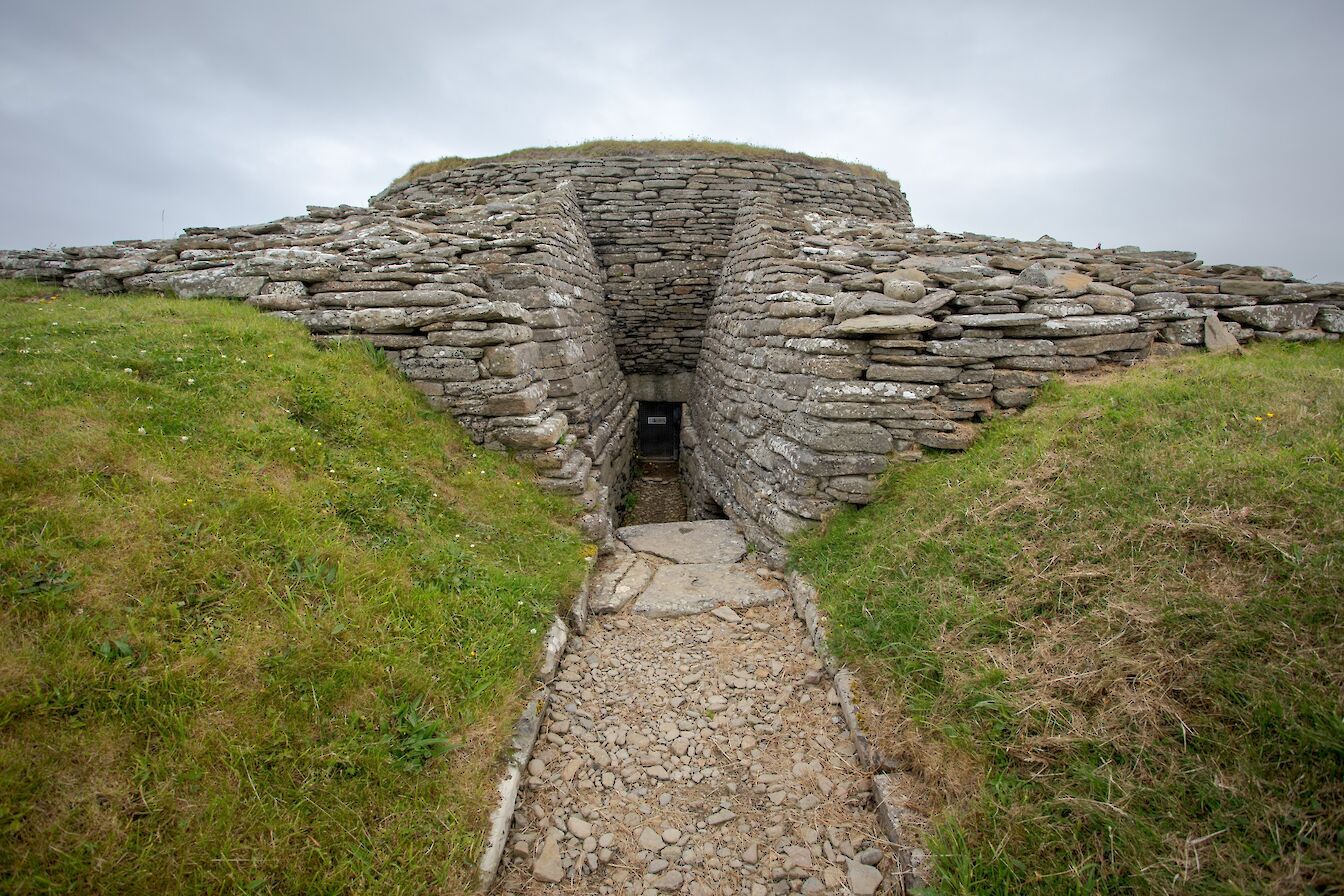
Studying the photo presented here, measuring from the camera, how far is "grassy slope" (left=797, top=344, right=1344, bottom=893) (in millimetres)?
2277

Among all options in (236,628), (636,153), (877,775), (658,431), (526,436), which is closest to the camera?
(236,628)

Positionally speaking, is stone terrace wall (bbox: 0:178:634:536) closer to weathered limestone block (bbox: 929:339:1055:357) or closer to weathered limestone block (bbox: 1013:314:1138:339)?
weathered limestone block (bbox: 929:339:1055:357)

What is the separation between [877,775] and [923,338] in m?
4.22

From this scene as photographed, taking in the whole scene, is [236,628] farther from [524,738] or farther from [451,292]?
[451,292]

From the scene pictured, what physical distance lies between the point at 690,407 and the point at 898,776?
33.2 ft

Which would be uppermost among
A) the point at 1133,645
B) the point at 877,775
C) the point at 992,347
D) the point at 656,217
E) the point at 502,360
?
the point at 656,217

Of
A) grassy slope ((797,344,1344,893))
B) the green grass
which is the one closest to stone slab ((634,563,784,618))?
grassy slope ((797,344,1344,893))

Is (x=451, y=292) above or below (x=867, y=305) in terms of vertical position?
above

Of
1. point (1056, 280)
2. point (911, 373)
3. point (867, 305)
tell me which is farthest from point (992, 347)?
point (1056, 280)

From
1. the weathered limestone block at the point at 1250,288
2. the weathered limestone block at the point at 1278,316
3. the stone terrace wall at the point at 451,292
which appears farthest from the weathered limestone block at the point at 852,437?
the weathered limestone block at the point at 1250,288

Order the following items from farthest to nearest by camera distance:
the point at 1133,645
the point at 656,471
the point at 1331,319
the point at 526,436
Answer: the point at 656,471 < the point at 1331,319 < the point at 526,436 < the point at 1133,645

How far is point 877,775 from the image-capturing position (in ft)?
11.2

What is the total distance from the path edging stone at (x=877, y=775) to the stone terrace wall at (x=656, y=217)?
29.5 ft

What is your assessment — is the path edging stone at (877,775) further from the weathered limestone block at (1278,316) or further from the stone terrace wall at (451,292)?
the weathered limestone block at (1278,316)
